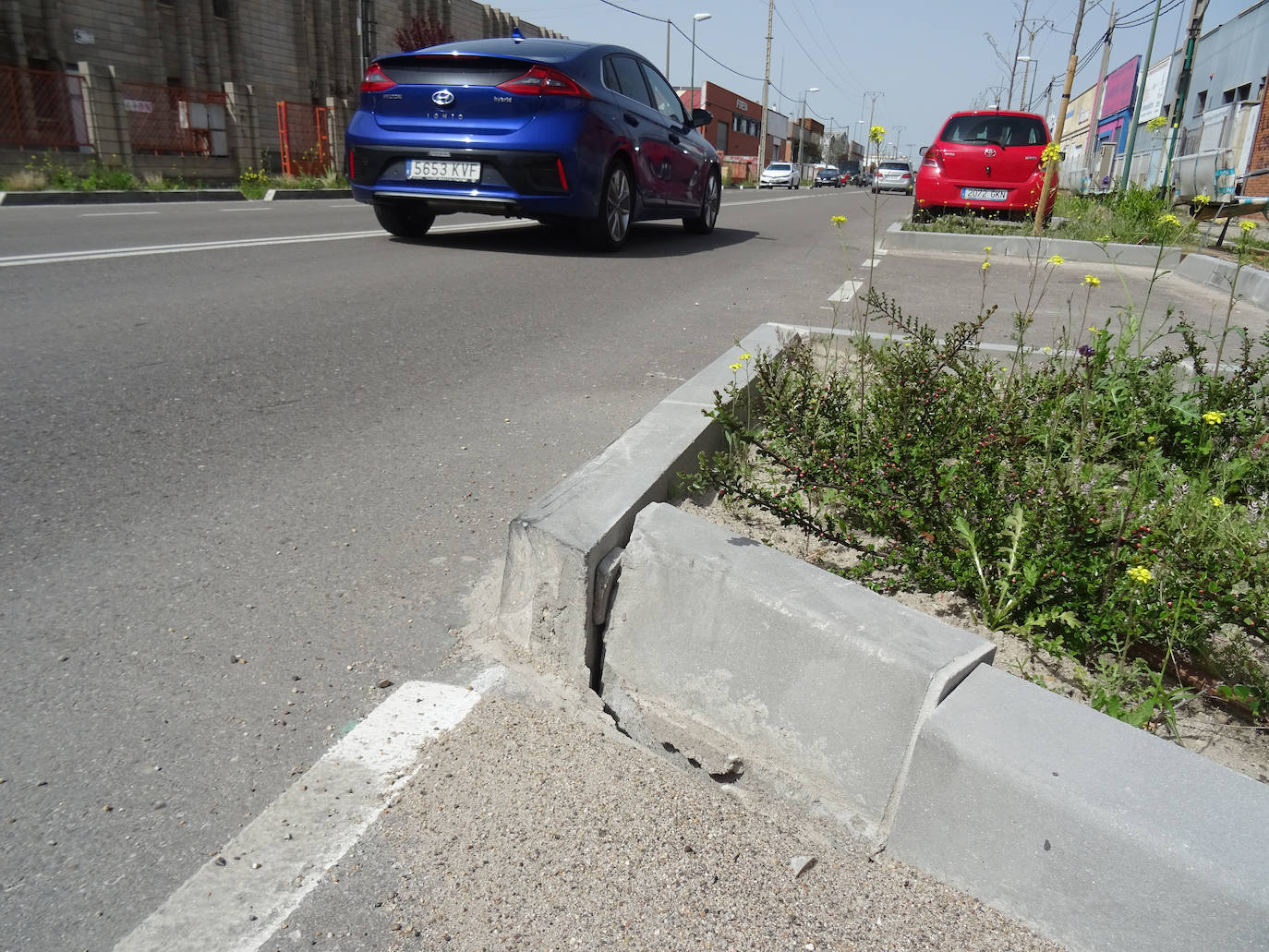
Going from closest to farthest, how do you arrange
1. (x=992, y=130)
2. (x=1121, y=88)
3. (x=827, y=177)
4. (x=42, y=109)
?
(x=992, y=130) → (x=42, y=109) → (x=1121, y=88) → (x=827, y=177)

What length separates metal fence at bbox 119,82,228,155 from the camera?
2162cm

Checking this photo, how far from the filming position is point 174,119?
75.0 ft

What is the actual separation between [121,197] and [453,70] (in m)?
11.7

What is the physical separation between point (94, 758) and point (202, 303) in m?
4.35

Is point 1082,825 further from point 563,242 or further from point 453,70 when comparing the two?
point 563,242

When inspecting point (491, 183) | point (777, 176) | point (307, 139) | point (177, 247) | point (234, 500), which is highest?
point (307, 139)

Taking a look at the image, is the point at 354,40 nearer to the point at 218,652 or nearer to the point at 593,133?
the point at 593,133

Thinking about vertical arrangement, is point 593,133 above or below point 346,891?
above

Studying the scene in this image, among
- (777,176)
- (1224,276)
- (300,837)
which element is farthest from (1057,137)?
(777,176)

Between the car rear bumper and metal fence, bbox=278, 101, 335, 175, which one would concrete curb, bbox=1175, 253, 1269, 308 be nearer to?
the car rear bumper

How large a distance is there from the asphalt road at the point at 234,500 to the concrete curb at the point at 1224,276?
380cm

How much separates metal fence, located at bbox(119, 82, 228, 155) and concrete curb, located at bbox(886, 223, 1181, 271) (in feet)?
60.5

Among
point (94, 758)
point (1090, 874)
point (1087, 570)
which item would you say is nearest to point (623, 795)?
point (1090, 874)

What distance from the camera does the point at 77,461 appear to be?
3.03 metres
